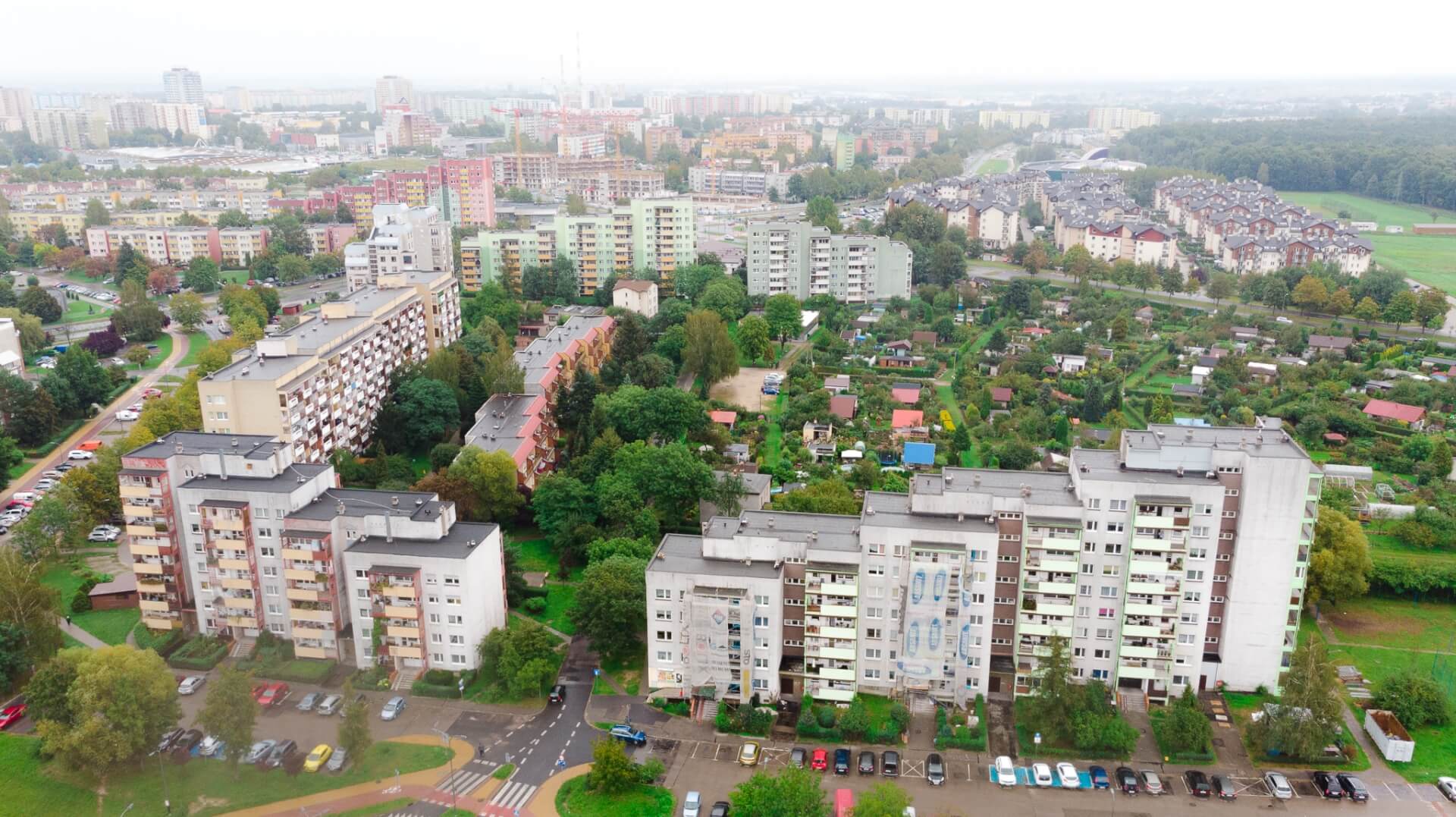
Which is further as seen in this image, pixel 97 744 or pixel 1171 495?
Result: pixel 1171 495

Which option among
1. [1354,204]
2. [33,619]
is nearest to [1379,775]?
[33,619]

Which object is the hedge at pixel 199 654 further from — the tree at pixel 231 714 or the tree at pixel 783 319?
the tree at pixel 783 319

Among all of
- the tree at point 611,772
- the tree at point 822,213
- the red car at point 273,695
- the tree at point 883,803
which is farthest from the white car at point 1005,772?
the tree at point 822,213

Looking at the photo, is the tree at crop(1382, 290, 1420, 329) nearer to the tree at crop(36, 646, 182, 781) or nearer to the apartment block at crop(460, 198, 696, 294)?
the apartment block at crop(460, 198, 696, 294)

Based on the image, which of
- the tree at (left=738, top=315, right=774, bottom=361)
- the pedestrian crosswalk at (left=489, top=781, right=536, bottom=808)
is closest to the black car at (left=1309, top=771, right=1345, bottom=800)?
the pedestrian crosswalk at (left=489, top=781, right=536, bottom=808)

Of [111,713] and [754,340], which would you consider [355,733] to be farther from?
[754,340]

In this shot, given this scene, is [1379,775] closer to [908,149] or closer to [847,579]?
[847,579]
